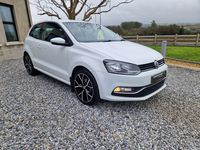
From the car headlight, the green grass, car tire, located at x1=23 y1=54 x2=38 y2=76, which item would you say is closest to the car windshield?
the car headlight

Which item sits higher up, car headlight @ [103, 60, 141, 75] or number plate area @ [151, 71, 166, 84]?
car headlight @ [103, 60, 141, 75]

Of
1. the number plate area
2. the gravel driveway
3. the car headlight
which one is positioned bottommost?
the gravel driveway

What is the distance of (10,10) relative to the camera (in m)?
7.79

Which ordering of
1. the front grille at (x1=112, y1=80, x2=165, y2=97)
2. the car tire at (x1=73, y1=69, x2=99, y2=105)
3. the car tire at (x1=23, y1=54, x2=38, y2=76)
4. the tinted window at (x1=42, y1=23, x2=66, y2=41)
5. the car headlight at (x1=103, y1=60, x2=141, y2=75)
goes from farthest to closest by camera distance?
1. the car tire at (x1=23, y1=54, x2=38, y2=76)
2. the tinted window at (x1=42, y1=23, x2=66, y2=41)
3. the car tire at (x1=73, y1=69, x2=99, y2=105)
4. the front grille at (x1=112, y1=80, x2=165, y2=97)
5. the car headlight at (x1=103, y1=60, x2=141, y2=75)

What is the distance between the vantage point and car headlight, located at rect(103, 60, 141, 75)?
2342 mm

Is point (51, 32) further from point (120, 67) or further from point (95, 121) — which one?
point (95, 121)

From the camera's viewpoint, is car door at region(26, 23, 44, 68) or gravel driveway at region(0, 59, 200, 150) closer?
gravel driveway at region(0, 59, 200, 150)

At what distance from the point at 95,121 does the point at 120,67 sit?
1055mm

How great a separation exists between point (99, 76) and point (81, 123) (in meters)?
0.88

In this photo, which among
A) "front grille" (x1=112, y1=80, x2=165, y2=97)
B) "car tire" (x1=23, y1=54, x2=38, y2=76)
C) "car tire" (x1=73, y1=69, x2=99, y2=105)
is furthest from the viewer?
"car tire" (x1=23, y1=54, x2=38, y2=76)

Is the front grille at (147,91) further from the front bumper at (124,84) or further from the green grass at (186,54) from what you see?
the green grass at (186,54)

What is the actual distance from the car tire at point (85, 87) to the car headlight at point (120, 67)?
0.42 m

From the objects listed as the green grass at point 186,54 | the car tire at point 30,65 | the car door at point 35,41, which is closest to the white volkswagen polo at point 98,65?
the car door at point 35,41

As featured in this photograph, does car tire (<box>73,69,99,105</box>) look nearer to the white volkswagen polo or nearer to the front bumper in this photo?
the white volkswagen polo
